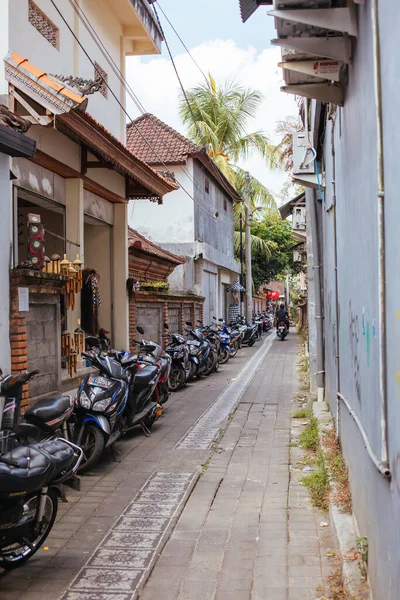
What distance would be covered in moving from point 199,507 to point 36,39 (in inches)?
275

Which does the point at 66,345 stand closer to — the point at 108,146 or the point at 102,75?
the point at 108,146

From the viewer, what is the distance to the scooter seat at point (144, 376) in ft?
27.2

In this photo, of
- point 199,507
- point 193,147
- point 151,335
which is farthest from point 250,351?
point 199,507

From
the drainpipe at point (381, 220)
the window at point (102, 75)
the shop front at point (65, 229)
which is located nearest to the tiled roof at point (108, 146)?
the shop front at point (65, 229)

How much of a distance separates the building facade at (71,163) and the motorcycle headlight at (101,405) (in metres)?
0.95

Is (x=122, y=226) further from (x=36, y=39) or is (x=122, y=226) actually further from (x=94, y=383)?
(x=94, y=383)

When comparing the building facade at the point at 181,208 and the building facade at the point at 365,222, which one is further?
the building facade at the point at 181,208

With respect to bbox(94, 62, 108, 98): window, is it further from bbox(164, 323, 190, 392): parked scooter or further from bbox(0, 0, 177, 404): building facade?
bbox(164, 323, 190, 392): parked scooter

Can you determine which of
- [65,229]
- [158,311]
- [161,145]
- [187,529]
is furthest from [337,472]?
[161,145]

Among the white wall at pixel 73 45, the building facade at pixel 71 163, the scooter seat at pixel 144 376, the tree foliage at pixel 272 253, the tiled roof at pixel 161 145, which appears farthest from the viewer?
the tree foliage at pixel 272 253

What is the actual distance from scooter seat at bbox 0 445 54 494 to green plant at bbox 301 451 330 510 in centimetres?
260

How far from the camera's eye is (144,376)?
8.34 metres

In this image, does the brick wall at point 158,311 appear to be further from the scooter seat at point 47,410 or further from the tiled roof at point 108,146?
the scooter seat at point 47,410

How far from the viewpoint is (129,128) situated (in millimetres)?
25719
